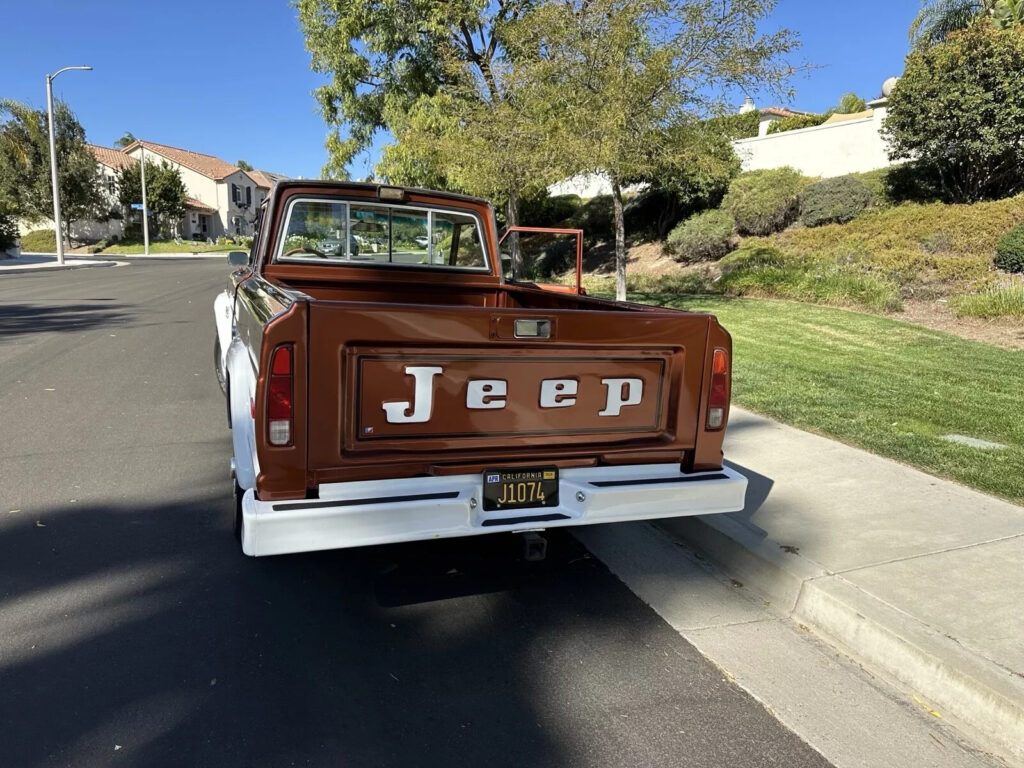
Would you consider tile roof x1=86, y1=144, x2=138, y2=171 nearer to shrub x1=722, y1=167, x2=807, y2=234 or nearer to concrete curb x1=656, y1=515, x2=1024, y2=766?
shrub x1=722, y1=167, x2=807, y2=234

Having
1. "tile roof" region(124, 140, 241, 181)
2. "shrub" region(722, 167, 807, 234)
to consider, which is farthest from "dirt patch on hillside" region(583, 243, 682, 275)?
"tile roof" region(124, 140, 241, 181)

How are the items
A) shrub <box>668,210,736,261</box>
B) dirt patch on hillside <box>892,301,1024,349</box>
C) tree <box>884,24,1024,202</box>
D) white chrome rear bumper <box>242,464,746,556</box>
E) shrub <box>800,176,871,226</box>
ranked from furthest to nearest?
1. shrub <box>668,210,736,261</box>
2. shrub <box>800,176,871,226</box>
3. tree <box>884,24,1024,202</box>
4. dirt patch on hillside <box>892,301,1024,349</box>
5. white chrome rear bumper <box>242,464,746,556</box>

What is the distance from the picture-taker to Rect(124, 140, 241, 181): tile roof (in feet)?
213

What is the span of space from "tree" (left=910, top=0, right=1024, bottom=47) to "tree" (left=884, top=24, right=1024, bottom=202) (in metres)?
3.91

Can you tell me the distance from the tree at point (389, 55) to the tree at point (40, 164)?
29732 millimetres

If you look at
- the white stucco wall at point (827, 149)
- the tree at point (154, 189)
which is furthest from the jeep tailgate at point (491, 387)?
the tree at point (154, 189)

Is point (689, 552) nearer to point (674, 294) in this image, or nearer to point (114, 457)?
point (114, 457)

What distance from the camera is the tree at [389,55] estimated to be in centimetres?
1880

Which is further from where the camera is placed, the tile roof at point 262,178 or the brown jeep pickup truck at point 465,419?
the tile roof at point 262,178

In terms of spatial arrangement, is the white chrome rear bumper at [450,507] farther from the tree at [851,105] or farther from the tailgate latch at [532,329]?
the tree at [851,105]

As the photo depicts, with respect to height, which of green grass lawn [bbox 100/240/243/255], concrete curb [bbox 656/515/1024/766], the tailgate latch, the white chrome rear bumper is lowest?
concrete curb [bbox 656/515/1024/766]

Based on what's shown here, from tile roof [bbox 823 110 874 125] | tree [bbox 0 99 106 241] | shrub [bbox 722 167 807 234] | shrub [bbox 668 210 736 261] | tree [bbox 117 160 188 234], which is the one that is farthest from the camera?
tree [bbox 117 160 188 234]

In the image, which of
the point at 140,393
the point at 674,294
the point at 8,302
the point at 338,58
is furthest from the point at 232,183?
the point at 140,393

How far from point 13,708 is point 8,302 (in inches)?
633
